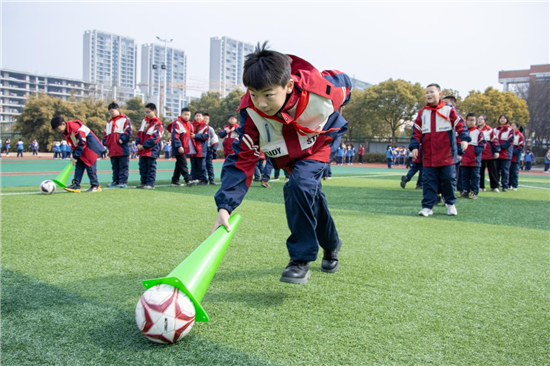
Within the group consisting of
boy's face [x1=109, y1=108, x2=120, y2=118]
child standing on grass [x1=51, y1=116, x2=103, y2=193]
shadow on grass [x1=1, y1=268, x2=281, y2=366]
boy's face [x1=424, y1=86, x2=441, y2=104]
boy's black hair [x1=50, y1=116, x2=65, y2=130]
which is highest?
boy's face [x1=424, y1=86, x2=441, y2=104]

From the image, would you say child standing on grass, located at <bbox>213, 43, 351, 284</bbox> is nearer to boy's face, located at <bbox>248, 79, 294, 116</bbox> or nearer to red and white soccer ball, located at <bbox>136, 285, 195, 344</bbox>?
boy's face, located at <bbox>248, 79, 294, 116</bbox>

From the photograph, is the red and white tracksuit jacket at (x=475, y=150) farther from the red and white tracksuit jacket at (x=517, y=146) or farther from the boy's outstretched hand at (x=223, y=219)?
the boy's outstretched hand at (x=223, y=219)

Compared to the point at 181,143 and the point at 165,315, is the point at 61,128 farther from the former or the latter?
the point at 165,315

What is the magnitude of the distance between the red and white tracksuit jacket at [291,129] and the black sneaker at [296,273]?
1.91ft

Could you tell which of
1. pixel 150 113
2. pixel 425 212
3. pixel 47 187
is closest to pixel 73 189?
pixel 47 187

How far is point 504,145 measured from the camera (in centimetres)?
1177

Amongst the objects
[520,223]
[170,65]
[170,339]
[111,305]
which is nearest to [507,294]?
[170,339]

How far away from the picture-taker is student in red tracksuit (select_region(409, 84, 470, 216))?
6668mm

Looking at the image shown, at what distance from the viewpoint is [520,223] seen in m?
6.29

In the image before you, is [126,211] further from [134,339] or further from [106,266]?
[134,339]

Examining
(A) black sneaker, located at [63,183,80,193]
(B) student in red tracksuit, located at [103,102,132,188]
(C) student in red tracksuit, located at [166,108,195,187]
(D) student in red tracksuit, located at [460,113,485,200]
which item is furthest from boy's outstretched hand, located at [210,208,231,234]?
(C) student in red tracksuit, located at [166,108,195,187]

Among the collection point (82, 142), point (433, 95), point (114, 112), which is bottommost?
point (82, 142)

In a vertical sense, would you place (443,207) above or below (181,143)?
below

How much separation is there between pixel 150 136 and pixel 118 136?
72 centimetres
